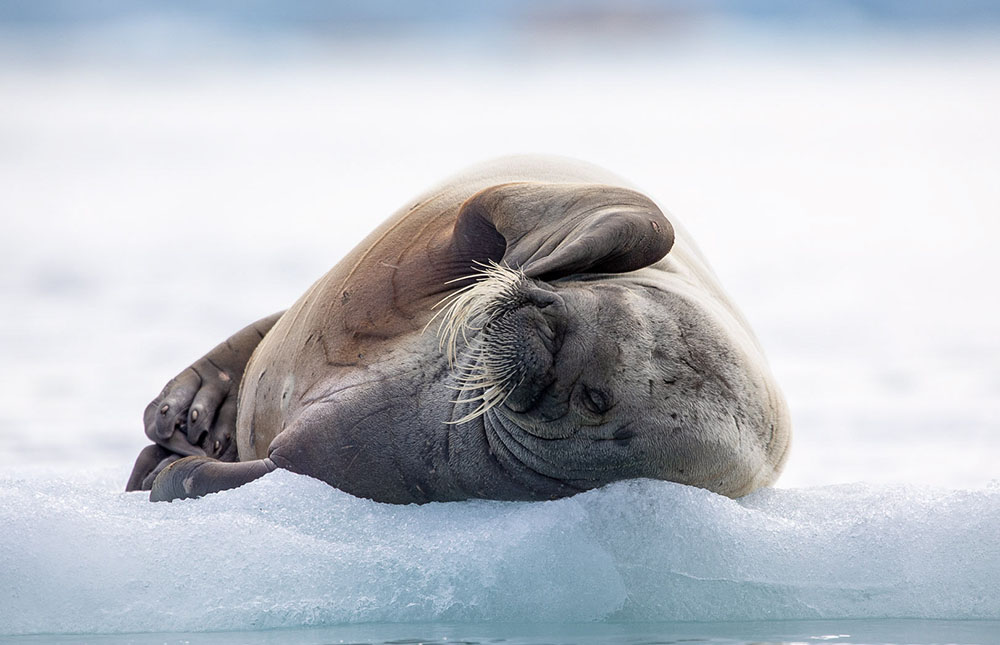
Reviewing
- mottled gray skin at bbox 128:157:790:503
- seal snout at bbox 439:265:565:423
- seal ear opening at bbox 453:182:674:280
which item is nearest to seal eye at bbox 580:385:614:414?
mottled gray skin at bbox 128:157:790:503

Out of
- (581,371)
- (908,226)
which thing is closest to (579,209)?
(581,371)

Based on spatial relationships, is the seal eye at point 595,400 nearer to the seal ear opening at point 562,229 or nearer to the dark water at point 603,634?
the seal ear opening at point 562,229

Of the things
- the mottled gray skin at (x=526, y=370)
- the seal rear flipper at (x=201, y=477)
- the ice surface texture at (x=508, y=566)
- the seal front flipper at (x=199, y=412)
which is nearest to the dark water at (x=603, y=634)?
the ice surface texture at (x=508, y=566)

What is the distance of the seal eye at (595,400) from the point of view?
11.5ft

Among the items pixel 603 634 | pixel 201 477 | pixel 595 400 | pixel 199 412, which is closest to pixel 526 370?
pixel 595 400

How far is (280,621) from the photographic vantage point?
331 centimetres

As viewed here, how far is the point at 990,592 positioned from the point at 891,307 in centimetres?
889

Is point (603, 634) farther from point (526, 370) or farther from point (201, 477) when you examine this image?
point (201, 477)

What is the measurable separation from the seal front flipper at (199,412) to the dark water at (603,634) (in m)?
1.85

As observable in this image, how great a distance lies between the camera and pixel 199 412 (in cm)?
517

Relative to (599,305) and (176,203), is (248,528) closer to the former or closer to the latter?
(599,305)

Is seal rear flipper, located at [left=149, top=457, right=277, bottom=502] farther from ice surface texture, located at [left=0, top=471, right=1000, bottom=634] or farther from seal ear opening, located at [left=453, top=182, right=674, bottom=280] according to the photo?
seal ear opening, located at [left=453, top=182, right=674, bottom=280]

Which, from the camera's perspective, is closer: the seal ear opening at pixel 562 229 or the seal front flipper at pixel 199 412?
the seal ear opening at pixel 562 229

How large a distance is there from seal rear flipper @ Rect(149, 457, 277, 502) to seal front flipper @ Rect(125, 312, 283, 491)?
789mm
